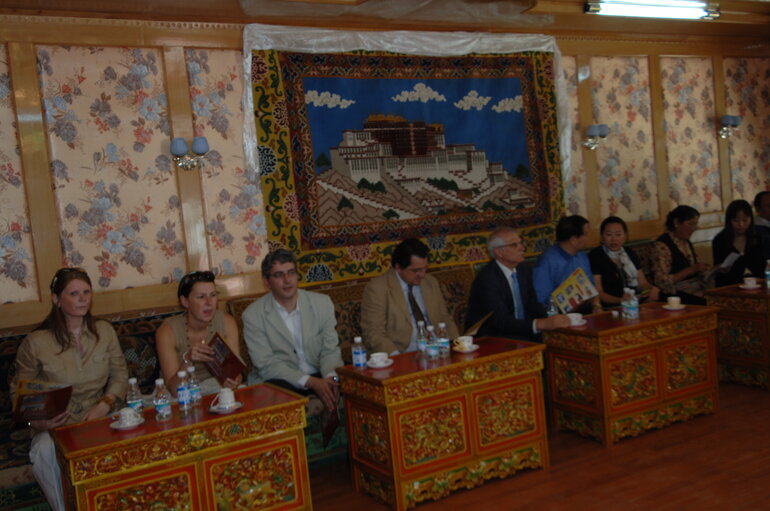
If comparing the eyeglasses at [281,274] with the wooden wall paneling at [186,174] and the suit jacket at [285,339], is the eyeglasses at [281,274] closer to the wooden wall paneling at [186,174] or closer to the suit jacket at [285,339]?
the suit jacket at [285,339]

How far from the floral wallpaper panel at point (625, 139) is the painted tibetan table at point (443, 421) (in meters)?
3.47

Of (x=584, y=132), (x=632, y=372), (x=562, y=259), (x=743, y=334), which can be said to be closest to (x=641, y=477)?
(x=632, y=372)

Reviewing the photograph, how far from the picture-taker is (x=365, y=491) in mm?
3568

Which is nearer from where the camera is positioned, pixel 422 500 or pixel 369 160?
pixel 422 500

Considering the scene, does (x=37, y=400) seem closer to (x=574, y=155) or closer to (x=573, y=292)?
(x=573, y=292)

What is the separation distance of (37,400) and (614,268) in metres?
3.91

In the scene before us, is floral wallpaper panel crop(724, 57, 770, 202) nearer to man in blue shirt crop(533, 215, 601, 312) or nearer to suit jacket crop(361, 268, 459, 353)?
man in blue shirt crop(533, 215, 601, 312)

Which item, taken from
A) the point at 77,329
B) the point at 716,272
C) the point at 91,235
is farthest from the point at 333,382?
the point at 716,272

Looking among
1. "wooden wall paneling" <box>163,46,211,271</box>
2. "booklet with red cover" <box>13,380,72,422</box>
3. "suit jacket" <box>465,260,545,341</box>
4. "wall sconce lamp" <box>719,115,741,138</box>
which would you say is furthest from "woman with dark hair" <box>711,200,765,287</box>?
"booklet with red cover" <box>13,380,72,422</box>

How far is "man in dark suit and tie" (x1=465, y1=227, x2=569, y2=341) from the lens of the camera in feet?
14.2

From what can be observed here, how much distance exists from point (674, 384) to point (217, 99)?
137 inches

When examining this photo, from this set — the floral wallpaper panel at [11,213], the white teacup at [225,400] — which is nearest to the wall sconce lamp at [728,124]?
the white teacup at [225,400]

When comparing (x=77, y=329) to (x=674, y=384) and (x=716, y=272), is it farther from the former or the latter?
(x=716, y=272)

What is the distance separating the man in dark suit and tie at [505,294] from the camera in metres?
4.34
